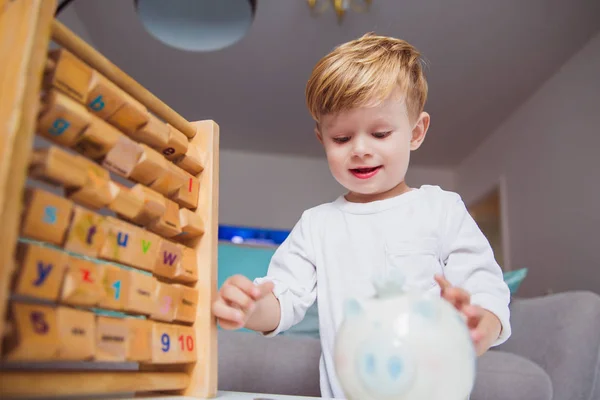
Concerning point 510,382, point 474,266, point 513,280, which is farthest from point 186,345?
point 513,280

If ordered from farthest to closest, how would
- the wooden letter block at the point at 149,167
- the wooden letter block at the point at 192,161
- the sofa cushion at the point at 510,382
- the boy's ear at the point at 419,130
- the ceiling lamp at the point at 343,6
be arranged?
1. the ceiling lamp at the point at 343,6
2. the sofa cushion at the point at 510,382
3. the boy's ear at the point at 419,130
4. the wooden letter block at the point at 192,161
5. the wooden letter block at the point at 149,167

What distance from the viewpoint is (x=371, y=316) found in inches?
20.5

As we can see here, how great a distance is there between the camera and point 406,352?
49cm

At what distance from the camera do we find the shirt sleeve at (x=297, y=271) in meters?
0.93

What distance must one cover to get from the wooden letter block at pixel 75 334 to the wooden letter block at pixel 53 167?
126 millimetres

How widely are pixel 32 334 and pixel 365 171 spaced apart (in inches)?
23.7

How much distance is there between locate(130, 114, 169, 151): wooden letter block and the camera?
2.27 feet

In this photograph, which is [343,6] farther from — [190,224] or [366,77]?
[190,224]

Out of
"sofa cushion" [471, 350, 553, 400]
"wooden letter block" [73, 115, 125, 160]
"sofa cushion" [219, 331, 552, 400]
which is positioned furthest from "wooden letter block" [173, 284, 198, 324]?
"sofa cushion" [471, 350, 553, 400]

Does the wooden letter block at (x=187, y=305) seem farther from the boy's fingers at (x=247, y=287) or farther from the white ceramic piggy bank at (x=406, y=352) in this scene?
the white ceramic piggy bank at (x=406, y=352)

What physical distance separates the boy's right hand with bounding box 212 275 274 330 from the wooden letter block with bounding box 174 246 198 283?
0.18 ft

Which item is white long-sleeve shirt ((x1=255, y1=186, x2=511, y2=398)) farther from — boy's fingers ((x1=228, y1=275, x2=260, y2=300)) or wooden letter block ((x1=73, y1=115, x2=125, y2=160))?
wooden letter block ((x1=73, y1=115, x2=125, y2=160))

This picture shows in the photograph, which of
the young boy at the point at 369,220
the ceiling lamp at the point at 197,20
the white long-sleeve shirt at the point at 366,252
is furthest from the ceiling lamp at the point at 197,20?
the white long-sleeve shirt at the point at 366,252

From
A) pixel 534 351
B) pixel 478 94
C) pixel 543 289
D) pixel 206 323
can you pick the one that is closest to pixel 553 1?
pixel 478 94
